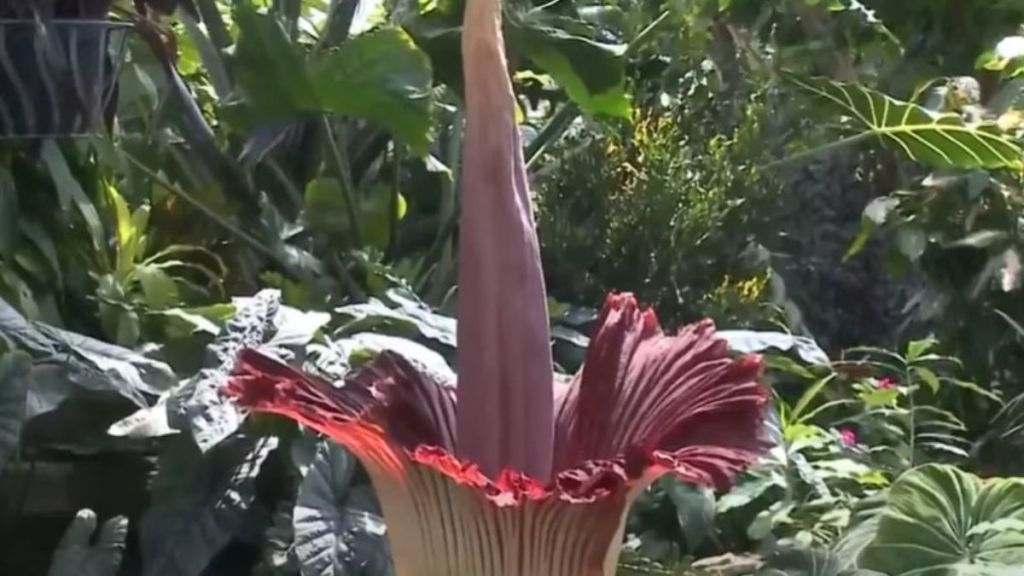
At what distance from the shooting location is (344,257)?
1.76 meters

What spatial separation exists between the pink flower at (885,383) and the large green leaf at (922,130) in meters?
0.29

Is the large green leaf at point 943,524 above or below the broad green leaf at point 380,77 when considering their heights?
below

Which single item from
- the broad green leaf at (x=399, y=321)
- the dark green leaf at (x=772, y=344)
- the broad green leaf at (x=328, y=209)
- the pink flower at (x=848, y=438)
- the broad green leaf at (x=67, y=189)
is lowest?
the pink flower at (x=848, y=438)

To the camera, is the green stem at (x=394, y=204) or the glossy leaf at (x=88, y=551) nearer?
the glossy leaf at (x=88, y=551)

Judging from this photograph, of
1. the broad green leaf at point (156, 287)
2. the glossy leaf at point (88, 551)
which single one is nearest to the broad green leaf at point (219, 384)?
the glossy leaf at point (88, 551)

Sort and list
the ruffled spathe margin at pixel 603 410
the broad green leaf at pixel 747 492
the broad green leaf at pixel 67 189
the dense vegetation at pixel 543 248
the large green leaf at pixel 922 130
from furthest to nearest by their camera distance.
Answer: the large green leaf at pixel 922 130 < the broad green leaf at pixel 67 189 < the broad green leaf at pixel 747 492 < the dense vegetation at pixel 543 248 < the ruffled spathe margin at pixel 603 410

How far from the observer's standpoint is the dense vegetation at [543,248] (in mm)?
1165

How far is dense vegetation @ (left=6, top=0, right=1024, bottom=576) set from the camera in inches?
45.9

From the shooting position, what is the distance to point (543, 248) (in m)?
1.83

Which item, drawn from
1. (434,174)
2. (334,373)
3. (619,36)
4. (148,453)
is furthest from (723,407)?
(619,36)

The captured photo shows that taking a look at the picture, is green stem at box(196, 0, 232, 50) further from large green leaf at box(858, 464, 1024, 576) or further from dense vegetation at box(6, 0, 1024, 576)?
large green leaf at box(858, 464, 1024, 576)

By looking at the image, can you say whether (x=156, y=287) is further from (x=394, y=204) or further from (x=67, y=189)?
A: (x=394, y=204)

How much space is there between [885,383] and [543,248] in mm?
479

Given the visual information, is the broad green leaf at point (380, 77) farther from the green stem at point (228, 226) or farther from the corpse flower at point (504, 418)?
the corpse flower at point (504, 418)
